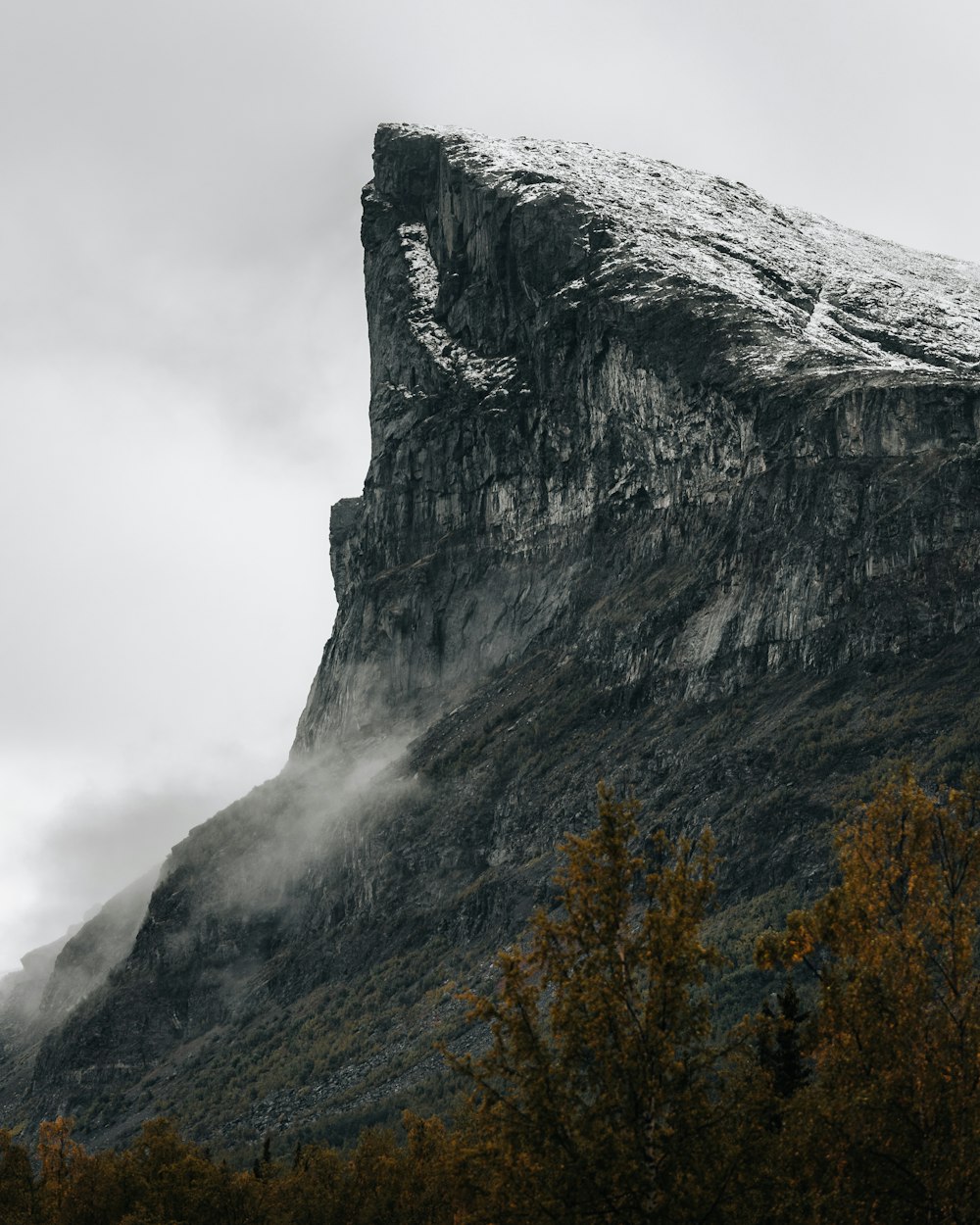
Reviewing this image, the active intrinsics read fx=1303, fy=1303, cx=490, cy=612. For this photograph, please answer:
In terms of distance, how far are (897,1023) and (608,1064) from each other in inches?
249

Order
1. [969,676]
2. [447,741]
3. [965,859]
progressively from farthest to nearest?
[447,741] → [969,676] → [965,859]

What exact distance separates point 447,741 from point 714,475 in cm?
5651

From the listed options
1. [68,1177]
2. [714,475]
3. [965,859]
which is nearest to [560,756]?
[714,475]

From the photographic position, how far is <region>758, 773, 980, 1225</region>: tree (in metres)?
24.5

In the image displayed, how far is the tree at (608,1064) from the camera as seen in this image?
75.8 ft

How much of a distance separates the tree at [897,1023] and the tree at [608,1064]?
8.32ft

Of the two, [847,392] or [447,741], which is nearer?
[847,392]

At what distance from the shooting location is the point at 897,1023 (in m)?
26.0

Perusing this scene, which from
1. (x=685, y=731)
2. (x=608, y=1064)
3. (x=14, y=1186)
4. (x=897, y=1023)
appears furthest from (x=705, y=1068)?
(x=685, y=731)

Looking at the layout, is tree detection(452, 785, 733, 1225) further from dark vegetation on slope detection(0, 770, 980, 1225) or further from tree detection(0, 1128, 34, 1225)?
tree detection(0, 1128, 34, 1225)

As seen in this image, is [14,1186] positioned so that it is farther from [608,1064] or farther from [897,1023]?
[897,1023]

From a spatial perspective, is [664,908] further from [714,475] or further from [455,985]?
[714,475]

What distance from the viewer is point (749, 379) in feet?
614

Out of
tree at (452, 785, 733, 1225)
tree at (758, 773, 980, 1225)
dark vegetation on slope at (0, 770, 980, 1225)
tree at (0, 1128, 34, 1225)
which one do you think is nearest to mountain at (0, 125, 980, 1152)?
tree at (0, 1128, 34, 1225)
